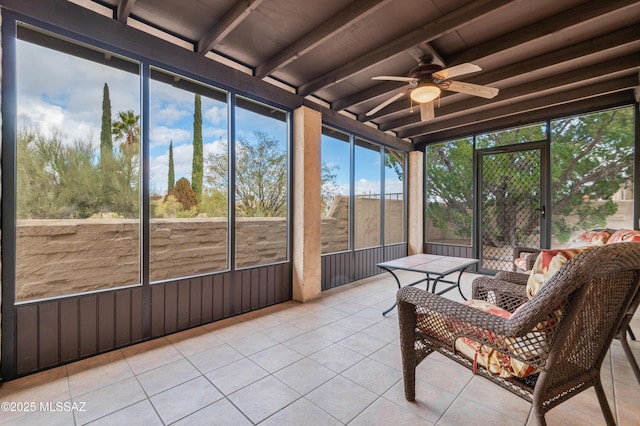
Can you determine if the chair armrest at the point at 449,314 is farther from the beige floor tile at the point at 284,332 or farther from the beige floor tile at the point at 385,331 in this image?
the beige floor tile at the point at 284,332

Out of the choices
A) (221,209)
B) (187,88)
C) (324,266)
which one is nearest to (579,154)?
(324,266)

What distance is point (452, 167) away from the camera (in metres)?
5.70

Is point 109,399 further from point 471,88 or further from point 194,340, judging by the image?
point 471,88

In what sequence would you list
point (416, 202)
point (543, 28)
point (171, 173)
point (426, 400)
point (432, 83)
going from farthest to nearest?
point (416, 202), point (171, 173), point (432, 83), point (543, 28), point (426, 400)

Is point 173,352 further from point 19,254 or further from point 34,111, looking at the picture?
point 34,111

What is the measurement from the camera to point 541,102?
406 centimetres

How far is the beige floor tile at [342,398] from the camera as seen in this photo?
5.51ft

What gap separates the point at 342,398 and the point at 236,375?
0.78 meters

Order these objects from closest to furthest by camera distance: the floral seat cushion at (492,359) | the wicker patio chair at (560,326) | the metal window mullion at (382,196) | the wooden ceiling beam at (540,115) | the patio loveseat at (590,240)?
the wicker patio chair at (560,326) < the floral seat cushion at (492,359) < the patio loveseat at (590,240) < the wooden ceiling beam at (540,115) < the metal window mullion at (382,196)

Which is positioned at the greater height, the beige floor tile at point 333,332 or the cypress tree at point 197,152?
the cypress tree at point 197,152

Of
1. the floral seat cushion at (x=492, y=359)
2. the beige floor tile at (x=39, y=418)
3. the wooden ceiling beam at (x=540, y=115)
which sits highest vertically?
the wooden ceiling beam at (x=540, y=115)

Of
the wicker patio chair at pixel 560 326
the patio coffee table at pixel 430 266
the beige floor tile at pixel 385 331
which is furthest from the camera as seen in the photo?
the patio coffee table at pixel 430 266

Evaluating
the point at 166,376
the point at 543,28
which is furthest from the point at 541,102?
the point at 166,376

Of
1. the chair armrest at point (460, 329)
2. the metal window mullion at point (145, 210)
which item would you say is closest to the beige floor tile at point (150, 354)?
the metal window mullion at point (145, 210)
